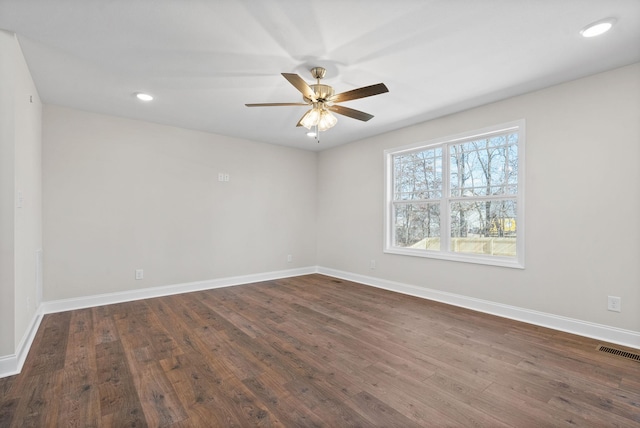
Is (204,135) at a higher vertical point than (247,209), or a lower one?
higher

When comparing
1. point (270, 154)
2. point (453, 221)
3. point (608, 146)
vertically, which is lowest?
point (453, 221)

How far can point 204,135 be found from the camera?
479 centimetres

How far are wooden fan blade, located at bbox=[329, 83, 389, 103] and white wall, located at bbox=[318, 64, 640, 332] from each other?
6.53 ft

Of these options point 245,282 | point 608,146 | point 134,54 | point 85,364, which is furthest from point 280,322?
point 608,146

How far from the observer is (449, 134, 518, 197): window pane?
351 centimetres

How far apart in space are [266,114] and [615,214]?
3891 millimetres

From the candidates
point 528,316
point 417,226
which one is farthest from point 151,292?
point 528,316

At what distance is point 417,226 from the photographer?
179 inches

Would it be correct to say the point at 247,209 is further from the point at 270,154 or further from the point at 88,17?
the point at 88,17

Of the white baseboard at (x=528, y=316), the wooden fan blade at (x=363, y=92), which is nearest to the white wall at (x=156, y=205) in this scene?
the white baseboard at (x=528, y=316)

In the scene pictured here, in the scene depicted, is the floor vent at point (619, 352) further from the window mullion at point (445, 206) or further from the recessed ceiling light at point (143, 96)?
the recessed ceiling light at point (143, 96)

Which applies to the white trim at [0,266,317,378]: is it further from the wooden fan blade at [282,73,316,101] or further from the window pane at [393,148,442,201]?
the wooden fan blade at [282,73,316,101]

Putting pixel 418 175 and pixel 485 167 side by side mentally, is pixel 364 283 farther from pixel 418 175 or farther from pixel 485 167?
pixel 485 167

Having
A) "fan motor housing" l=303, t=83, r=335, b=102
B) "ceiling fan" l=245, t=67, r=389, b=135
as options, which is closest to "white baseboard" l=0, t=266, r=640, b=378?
"ceiling fan" l=245, t=67, r=389, b=135
